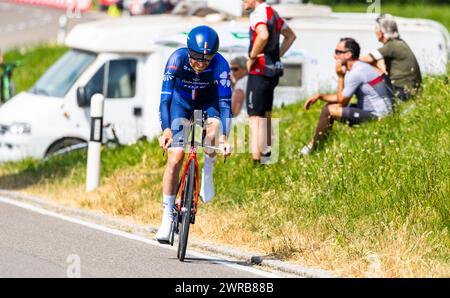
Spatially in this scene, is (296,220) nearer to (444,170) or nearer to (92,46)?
(444,170)

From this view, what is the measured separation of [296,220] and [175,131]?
5.93 feet

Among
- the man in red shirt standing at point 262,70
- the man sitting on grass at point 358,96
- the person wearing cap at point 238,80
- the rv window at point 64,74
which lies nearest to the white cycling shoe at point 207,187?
the man in red shirt standing at point 262,70

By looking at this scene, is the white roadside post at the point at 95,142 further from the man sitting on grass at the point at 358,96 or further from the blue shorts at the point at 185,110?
the blue shorts at the point at 185,110

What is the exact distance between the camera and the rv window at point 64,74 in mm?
19531

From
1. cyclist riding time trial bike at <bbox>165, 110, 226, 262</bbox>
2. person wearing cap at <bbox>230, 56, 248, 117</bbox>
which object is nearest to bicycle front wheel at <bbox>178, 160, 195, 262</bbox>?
cyclist riding time trial bike at <bbox>165, 110, 226, 262</bbox>

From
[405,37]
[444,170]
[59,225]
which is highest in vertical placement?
[405,37]

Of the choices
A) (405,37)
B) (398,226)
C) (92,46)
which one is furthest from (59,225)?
(405,37)

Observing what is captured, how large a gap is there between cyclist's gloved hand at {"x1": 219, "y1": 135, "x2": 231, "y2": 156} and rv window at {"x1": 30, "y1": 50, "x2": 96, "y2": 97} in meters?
8.46

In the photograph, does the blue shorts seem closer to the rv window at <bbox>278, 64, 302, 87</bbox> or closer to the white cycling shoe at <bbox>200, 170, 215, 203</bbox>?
the white cycling shoe at <bbox>200, 170, 215, 203</bbox>

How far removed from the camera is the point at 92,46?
64.0 feet

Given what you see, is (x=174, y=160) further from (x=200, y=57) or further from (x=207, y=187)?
(x=200, y=57)

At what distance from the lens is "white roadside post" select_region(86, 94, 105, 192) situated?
16.2 meters


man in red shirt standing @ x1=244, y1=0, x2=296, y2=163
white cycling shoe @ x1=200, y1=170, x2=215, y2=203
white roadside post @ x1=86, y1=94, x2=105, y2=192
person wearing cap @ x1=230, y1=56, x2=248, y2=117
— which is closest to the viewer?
white cycling shoe @ x1=200, y1=170, x2=215, y2=203

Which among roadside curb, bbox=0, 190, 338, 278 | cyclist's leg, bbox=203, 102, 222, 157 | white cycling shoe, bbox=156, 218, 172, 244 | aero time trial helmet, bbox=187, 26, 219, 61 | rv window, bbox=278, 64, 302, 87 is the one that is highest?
aero time trial helmet, bbox=187, 26, 219, 61
